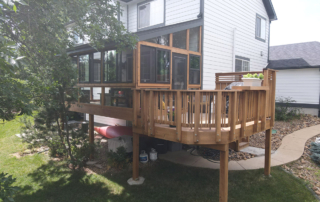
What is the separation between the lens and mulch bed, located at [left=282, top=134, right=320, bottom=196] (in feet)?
17.1

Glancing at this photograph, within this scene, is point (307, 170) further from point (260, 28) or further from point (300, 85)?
point (260, 28)

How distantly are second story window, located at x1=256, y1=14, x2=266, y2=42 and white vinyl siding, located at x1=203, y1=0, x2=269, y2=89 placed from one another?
25 cm

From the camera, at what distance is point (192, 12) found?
8484mm

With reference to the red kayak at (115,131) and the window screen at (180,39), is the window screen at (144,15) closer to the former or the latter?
the window screen at (180,39)

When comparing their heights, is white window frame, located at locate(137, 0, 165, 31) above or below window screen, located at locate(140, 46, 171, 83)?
above

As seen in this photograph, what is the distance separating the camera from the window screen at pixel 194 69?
7770 mm

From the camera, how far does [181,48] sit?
7.36 m

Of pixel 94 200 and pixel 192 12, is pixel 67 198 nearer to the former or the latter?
pixel 94 200

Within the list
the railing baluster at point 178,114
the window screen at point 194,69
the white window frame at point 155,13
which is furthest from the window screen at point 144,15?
the railing baluster at point 178,114

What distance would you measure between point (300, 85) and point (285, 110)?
6.56ft

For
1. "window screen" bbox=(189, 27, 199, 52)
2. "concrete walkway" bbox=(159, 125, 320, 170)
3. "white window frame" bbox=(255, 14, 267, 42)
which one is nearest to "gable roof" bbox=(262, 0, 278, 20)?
"white window frame" bbox=(255, 14, 267, 42)

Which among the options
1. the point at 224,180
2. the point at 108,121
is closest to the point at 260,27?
the point at 108,121

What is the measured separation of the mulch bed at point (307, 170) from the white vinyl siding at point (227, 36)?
3878mm

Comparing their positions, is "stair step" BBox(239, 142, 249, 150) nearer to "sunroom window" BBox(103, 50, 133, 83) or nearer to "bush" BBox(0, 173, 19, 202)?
"sunroom window" BBox(103, 50, 133, 83)
